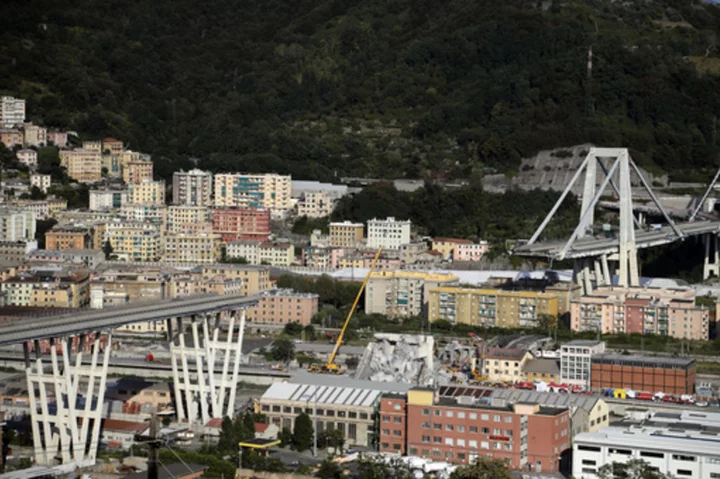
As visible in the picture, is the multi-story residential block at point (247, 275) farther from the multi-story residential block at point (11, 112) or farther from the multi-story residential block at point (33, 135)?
the multi-story residential block at point (11, 112)

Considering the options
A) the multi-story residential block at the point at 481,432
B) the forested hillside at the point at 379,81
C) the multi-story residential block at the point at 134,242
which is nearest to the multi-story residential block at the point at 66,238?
the multi-story residential block at the point at 134,242

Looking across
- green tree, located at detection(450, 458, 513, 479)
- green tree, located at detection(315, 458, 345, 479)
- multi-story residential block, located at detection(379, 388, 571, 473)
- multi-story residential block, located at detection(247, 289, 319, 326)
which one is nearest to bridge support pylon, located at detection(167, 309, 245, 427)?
multi-story residential block, located at detection(379, 388, 571, 473)

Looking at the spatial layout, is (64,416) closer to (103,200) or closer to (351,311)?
(351,311)

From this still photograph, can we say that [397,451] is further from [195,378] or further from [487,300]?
[487,300]

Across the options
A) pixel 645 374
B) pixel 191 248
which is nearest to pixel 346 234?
pixel 191 248

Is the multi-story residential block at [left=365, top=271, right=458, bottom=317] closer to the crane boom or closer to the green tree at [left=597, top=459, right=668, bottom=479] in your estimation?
the crane boom

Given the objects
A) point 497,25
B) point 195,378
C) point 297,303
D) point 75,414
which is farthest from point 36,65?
point 75,414
